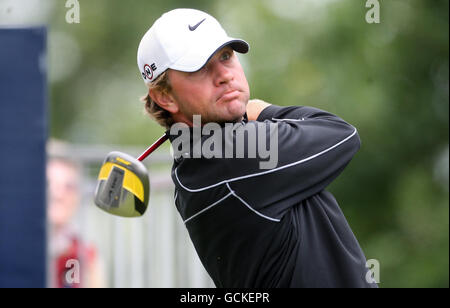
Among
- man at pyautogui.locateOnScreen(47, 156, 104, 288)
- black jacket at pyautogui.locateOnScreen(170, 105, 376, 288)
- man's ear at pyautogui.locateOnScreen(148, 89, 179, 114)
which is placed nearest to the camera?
black jacket at pyautogui.locateOnScreen(170, 105, 376, 288)

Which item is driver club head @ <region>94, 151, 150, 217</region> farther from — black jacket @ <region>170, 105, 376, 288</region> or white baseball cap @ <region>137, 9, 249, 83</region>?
white baseball cap @ <region>137, 9, 249, 83</region>

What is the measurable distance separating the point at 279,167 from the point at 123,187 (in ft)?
2.12

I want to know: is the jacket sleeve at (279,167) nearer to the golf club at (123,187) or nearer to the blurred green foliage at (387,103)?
the golf club at (123,187)

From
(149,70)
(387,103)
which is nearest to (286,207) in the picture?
(149,70)

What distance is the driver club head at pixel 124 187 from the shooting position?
282 centimetres

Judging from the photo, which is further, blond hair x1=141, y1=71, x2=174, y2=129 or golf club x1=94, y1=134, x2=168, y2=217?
blond hair x1=141, y1=71, x2=174, y2=129

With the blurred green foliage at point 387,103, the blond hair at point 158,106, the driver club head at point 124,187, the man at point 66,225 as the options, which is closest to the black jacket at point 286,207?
the driver club head at point 124,187

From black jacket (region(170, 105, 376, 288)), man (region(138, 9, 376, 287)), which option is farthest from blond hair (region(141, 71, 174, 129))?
black jacket (region(170, 105, 376, 288))

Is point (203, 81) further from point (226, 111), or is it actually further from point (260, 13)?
point (260, 13)

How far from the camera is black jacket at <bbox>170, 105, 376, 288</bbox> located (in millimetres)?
2775

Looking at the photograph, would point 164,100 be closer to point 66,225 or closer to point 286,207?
point 286,207

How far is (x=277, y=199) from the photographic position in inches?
109

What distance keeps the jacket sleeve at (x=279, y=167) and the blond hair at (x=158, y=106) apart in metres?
0.35
